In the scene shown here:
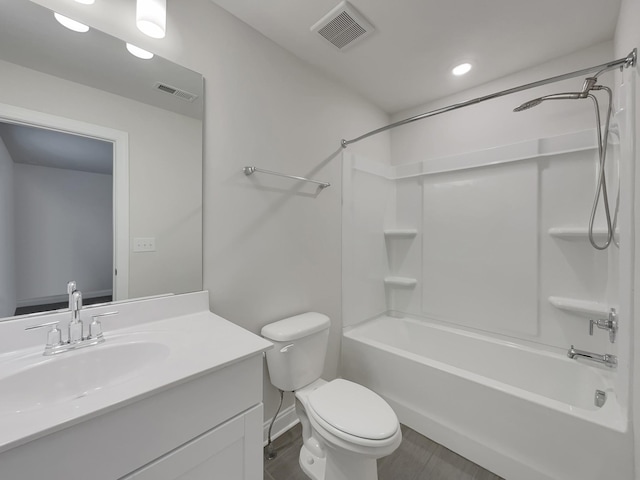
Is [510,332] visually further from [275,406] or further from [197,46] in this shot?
[197,46]

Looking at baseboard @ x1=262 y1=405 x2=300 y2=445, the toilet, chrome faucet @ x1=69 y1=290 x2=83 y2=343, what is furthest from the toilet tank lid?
chrome faucet @ x1=69 y1=290 x2=83 y2=343

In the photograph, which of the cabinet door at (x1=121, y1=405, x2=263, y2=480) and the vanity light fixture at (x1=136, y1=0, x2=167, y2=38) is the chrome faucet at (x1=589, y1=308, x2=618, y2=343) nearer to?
the cabinet door at (x1=121, y1=405, x2=263, y2=480)

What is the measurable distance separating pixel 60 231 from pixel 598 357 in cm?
275

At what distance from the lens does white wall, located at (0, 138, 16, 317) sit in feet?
2.92

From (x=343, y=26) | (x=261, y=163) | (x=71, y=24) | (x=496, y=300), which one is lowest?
(x=496, y=300)

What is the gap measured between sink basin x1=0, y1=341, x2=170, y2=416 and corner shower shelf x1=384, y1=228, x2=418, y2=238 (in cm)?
202

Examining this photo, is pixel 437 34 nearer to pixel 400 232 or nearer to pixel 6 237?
pixel 400 232

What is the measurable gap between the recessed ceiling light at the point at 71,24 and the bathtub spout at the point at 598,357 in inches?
114

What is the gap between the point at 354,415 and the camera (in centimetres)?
120

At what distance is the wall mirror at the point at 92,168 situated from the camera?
3.01ft

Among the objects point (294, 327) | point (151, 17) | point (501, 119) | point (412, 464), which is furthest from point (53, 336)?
point (501, 119)

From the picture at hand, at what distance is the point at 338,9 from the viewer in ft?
4.44

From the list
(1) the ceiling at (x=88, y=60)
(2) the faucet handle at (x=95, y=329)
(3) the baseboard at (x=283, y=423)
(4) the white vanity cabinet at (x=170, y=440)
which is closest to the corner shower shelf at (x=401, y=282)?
(3) the baseboard at (x=283, y=423)

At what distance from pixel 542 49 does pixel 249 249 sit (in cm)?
226
